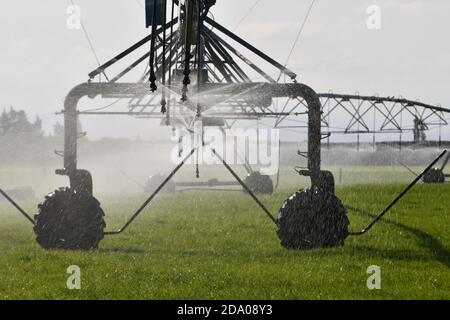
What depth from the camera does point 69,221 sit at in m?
11.5

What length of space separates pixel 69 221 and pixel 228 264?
327cm

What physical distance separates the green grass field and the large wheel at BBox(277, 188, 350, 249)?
29 cm

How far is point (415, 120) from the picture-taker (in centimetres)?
5528

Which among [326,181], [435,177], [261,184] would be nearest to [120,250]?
[326,181]

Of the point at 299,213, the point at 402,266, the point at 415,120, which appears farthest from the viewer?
the point at 415,120

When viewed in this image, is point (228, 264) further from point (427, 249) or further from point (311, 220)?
point (427, 249)

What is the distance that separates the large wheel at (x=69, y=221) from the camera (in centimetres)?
1141

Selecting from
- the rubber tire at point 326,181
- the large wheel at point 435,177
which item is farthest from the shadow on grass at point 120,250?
the large wheel at point 435,177

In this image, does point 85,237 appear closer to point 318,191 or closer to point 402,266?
point 318,191

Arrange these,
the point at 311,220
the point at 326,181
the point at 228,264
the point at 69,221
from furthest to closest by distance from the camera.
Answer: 1. the point at 326,181
2. the point at 69,221
3. the point at 311,220
4. the point at 228,264

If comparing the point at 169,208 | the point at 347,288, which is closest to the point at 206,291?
the point at 347,288

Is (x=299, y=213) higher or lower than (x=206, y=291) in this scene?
higher
